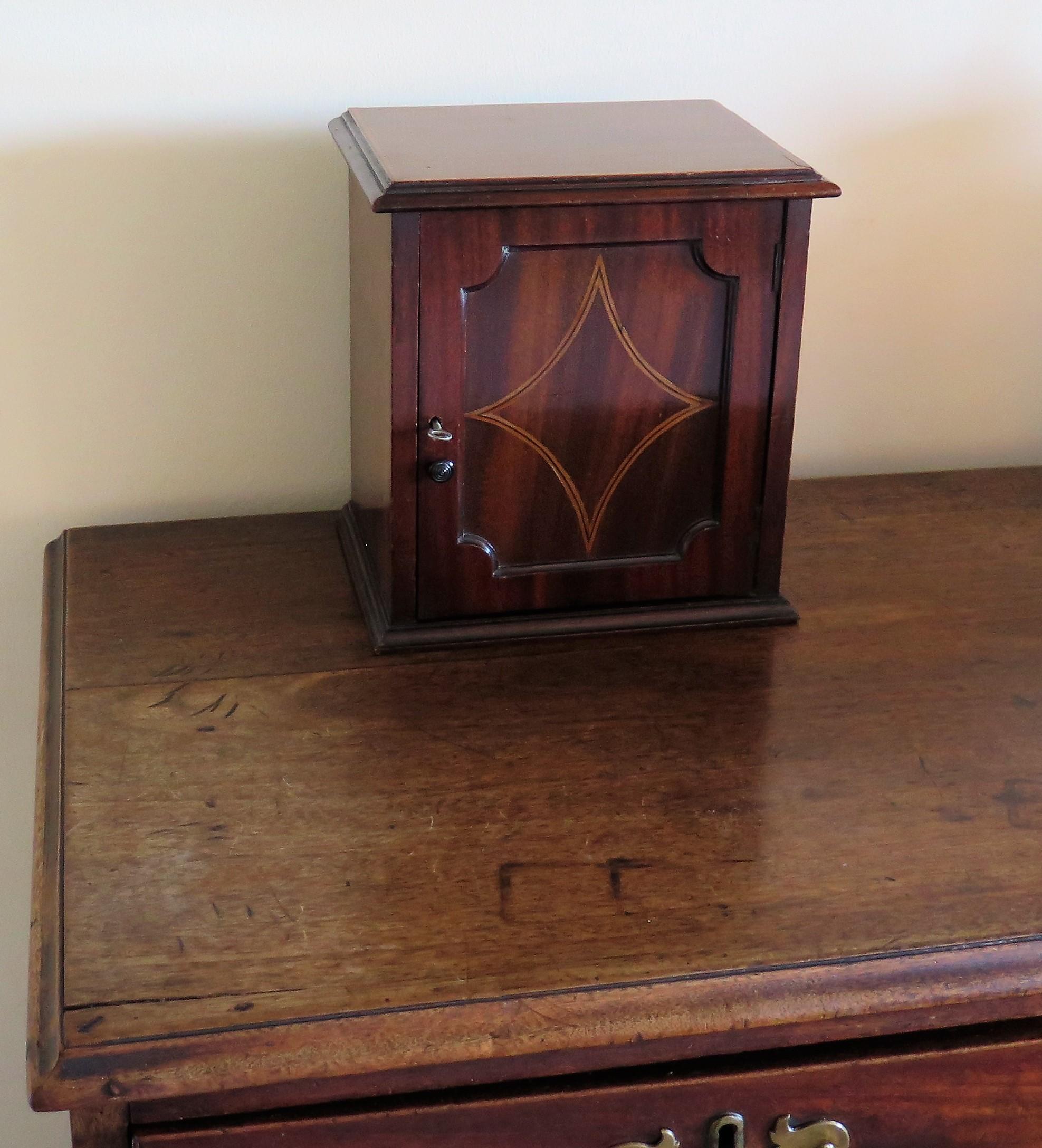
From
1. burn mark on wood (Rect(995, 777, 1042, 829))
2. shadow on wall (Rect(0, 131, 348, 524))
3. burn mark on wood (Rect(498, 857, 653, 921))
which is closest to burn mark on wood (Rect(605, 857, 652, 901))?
burn mark on wood (Rect(498, 857, 653, 921))

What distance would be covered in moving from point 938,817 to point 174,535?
0.61m

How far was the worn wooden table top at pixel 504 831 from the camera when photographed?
647mm

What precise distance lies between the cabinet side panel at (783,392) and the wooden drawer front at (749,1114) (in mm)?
369

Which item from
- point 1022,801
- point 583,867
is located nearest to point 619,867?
point 583,867

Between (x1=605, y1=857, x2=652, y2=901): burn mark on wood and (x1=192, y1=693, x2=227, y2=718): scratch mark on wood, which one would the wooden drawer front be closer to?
(x1=605, y1=857, x2=652, y2=901): burn mark on wood

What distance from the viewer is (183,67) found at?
99cm

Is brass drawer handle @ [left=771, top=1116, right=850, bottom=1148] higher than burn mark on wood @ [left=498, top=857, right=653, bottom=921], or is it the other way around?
burn mark on wood @ [left=498, top=857, right=653, bottom=921]

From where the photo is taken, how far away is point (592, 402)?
90 cm

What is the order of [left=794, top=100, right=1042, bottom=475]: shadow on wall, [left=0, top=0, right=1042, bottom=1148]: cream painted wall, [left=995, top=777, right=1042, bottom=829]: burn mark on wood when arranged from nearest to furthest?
[left=995, top=777, right=1042, bottom=829]: burn mark on wood → [left=0, top=0, right=1042, bottom=1148]: cream painted wall → [left=794, top=100, right=1042, bottom=475]: shadow on wall

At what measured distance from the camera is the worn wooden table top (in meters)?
0.65

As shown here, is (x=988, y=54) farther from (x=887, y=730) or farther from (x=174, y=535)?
(x=174, y=535)

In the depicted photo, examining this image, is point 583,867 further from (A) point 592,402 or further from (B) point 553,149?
(B) point 553,149

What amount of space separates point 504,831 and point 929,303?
26.5 inches

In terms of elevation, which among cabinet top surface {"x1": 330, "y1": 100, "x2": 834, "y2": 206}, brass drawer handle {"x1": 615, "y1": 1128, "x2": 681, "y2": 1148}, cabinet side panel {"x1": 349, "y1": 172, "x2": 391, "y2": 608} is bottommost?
brass drawer handle {"x1": 615, "y1": 1128, "x2": 681, "y2": 1148}
